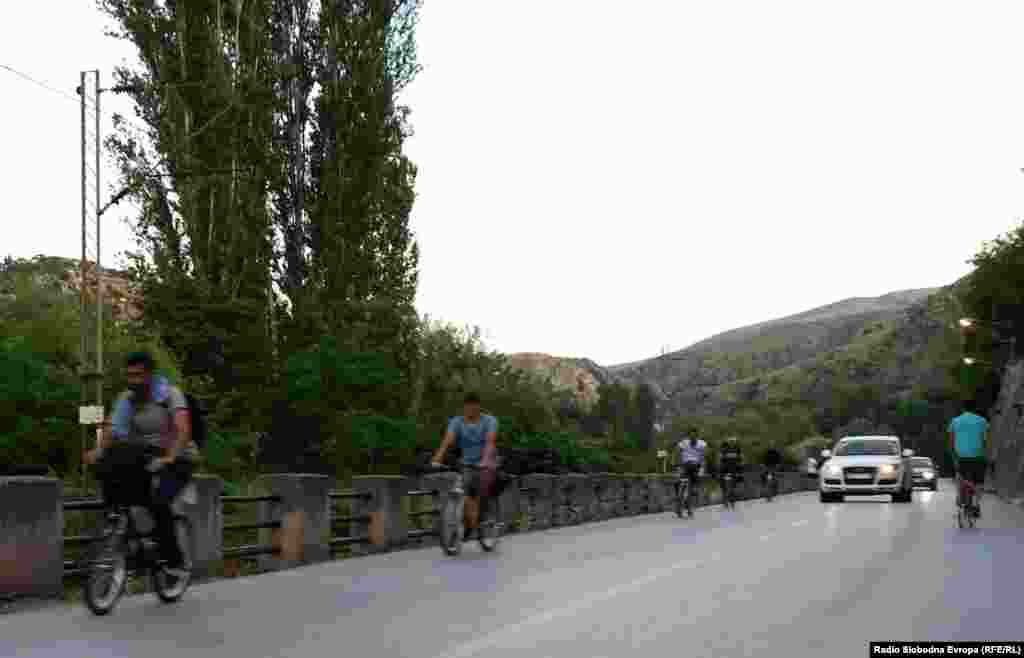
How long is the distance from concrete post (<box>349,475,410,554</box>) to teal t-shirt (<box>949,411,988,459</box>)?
26.0ft

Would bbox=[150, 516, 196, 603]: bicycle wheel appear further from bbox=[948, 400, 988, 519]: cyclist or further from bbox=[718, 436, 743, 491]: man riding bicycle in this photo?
bbox=[718, 436, 743, 491]: man riding bicycle

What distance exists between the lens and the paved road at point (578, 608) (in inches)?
353

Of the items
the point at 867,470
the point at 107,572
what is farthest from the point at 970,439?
the point at 867,470

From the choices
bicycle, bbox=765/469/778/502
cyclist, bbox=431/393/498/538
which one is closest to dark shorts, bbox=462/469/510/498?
cyclist, bbox=431/393/498/538

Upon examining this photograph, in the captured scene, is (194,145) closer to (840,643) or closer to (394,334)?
(394,334)

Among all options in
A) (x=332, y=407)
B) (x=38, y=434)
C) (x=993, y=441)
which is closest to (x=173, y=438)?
(x=38, y=434)

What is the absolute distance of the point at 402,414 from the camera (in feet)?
137

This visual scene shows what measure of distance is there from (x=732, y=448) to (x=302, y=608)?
30.3 m

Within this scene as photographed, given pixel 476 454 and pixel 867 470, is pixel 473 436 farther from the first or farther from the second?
pixel 867 470

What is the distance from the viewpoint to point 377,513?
18.8 metres

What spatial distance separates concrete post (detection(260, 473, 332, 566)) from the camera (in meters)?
16.4

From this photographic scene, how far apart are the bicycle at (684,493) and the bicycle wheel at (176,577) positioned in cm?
2136

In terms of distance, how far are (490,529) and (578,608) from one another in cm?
734

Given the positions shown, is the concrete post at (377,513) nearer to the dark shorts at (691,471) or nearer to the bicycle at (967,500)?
the bicycle at (967,500)
